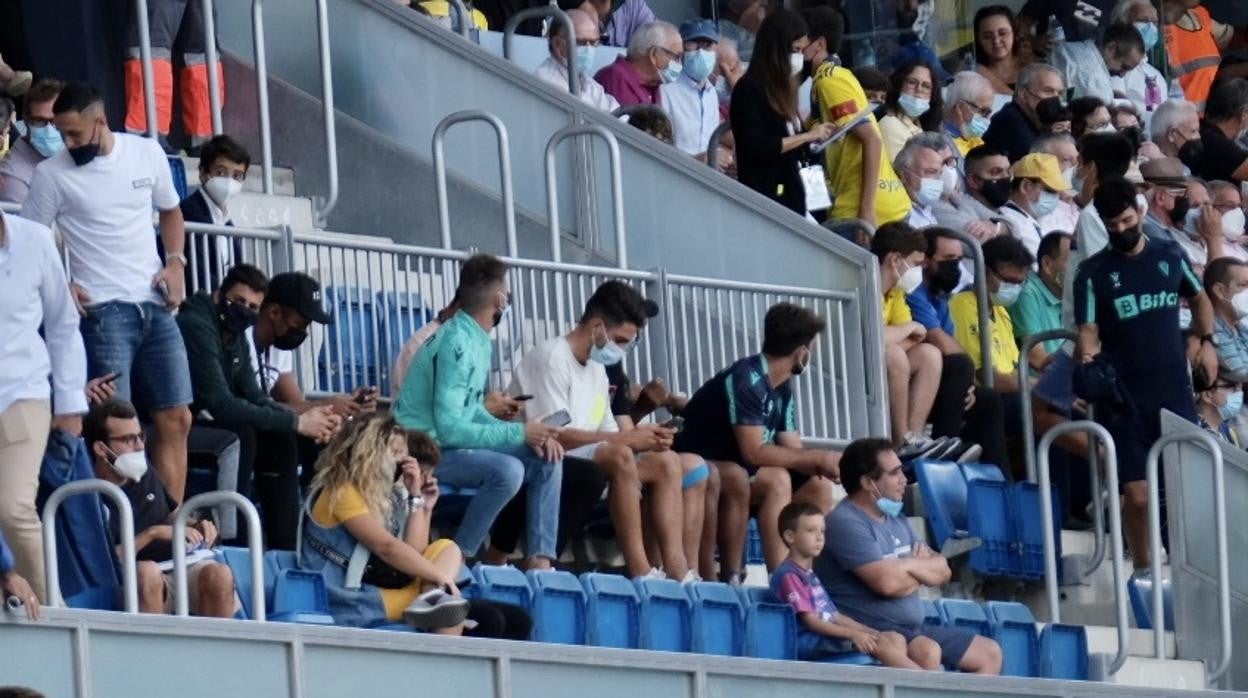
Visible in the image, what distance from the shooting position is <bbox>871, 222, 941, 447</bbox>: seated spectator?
15.9m

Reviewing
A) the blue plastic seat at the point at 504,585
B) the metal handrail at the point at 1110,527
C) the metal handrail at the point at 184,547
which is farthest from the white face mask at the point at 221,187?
the metal handrail at the point at 1110,527

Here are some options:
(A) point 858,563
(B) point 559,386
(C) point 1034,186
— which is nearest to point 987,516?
(A) point 858,563

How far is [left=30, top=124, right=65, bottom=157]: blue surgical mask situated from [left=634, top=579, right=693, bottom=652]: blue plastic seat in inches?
119

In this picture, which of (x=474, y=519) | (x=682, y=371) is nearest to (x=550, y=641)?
(x=474, y=519)

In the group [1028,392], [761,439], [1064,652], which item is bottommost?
[1064,652]

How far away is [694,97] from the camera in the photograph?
18.4 m

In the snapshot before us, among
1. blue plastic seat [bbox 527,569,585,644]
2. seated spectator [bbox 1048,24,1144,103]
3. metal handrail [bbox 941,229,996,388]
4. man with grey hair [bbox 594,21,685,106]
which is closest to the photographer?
blue plastic seat [bbox 527,569,585,644]

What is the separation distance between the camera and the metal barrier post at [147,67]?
15.6 metres

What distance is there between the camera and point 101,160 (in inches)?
509

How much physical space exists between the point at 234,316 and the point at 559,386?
1365mm

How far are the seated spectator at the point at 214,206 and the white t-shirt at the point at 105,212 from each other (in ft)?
2.80

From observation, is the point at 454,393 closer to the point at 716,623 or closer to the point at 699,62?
the point at 716,623

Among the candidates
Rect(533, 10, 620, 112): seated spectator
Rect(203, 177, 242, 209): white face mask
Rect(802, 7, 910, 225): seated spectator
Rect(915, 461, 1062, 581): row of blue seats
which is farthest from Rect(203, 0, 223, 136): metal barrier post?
Rect(915, 461, 1062, 581): row of blue seats

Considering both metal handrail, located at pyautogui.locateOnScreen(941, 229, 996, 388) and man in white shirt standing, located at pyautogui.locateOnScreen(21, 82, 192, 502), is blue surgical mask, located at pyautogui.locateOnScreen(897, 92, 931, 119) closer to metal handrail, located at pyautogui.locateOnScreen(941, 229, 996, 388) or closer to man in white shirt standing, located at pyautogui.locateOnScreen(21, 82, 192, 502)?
metal handrail, located at pyautogui.locateOnScreen(941, 229, 996, 388)
